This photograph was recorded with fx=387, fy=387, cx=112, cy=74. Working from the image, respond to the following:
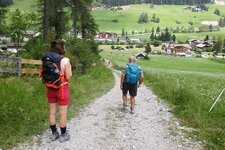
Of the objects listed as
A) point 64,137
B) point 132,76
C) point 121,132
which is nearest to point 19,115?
point 64,137

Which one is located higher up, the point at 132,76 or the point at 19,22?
the point at 19,22

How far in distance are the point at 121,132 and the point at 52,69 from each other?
3.11 meters

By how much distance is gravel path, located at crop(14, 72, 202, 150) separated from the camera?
31.7 ft

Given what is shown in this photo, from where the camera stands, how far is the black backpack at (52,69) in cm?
947

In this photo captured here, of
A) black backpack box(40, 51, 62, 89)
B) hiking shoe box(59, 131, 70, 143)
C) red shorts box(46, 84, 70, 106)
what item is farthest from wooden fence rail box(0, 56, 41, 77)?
hiking shoe box(59, 131, 70, 143)

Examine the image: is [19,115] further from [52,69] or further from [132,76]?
[132,76]

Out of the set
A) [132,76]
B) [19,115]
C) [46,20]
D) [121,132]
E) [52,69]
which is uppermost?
[46,20]

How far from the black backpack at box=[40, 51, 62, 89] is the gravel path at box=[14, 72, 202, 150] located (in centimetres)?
149

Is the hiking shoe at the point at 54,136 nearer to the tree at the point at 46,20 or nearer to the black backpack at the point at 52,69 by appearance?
the black backpack at the point at 52,69

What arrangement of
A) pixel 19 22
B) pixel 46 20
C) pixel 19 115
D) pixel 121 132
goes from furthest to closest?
pixel 19 22, pixel 46 20, pixel 121 132, pixel 19 115

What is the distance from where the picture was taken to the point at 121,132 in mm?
11312

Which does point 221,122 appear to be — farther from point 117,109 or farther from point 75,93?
point 75,93

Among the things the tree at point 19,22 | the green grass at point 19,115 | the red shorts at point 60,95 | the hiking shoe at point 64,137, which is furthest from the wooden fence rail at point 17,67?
the tree at point 19,22

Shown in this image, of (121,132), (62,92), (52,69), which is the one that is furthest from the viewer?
(121,132)
